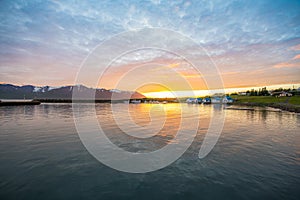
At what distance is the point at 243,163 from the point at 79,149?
9.76m

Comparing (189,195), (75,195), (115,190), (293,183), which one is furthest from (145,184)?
(293,183)

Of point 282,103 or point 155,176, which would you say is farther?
point 282,103

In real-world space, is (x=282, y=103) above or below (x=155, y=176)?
above

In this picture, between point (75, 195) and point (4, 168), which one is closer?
point (75, 195)

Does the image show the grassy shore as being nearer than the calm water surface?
No

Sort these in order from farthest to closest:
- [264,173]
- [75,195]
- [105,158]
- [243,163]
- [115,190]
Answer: [105,158]
[243,163]
[264,173]
[115,190]
[75,195]

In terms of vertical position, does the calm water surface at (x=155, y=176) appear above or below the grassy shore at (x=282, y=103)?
below

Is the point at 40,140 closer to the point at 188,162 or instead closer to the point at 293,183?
the point at 188,162

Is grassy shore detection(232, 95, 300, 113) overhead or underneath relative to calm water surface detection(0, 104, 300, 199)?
overhead

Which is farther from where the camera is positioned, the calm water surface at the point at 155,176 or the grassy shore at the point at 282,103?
the grassy shore at the point at 282,103

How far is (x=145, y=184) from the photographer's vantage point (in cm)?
591

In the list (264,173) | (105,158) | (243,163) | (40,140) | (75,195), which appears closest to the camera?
(75,195)

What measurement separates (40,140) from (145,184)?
10.0 meters

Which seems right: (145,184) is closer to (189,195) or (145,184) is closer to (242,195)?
(189,195)
